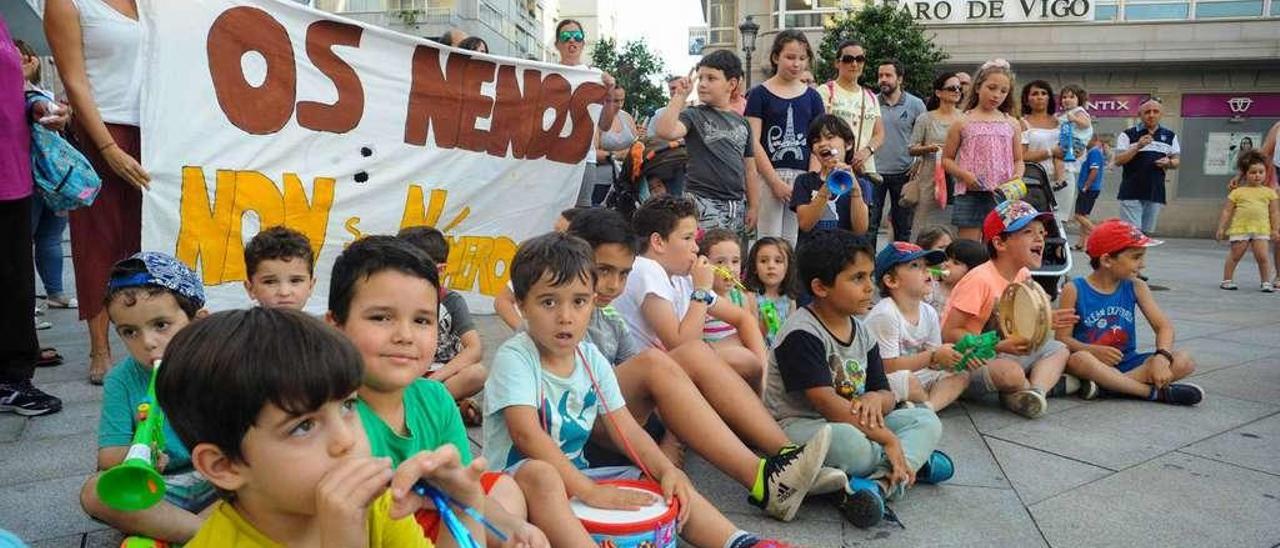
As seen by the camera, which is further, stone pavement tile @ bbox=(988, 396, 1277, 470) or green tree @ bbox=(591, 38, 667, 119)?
green tree @ bbox=(591, 38, 667, 119)

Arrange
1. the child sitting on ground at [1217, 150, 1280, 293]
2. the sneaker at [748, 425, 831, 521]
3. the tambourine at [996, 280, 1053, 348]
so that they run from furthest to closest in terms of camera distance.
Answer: the child sitting on ground at [1217, 150, 1280, 293] < the tambourine at [996, 280, 1053, 348] < the sneaker at [748, 425, 831, 521]

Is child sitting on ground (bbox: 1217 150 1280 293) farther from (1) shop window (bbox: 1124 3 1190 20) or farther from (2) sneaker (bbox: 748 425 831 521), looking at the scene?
(1) shop window (bbox: 1124 3 1190 20)

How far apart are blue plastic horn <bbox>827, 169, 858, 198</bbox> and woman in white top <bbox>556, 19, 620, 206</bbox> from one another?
5.88ft

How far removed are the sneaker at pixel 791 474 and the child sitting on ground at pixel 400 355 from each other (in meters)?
0.82

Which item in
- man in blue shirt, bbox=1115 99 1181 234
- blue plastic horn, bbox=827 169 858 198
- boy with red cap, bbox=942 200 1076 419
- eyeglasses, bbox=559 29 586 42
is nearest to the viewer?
boy with red cap, bbox=942 200 1076 419

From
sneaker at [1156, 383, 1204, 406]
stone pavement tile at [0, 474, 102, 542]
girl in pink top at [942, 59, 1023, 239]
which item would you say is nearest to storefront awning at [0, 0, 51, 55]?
stone pavement tile at [0, 474, 102, 542]

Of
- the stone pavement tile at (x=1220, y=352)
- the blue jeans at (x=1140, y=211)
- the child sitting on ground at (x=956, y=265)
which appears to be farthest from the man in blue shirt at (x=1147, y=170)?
the child sitting on ground at (x=956, y=265)

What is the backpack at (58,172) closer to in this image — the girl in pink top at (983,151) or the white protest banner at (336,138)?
the white protest banner at (336,138)

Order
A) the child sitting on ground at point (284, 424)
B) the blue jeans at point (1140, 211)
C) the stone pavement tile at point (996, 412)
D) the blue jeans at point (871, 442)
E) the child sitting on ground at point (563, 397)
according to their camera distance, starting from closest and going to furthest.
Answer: the child sitting on ground at point (284, 424)
the child sitting on ground at point (563, 397)
the blue jeans at point (871, 442)
the stone pavement tile at point (996, 412)
the blue jeans at point (1140, 211)

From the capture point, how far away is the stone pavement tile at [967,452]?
3.14 metres

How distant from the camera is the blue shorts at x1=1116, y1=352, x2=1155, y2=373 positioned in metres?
4.36

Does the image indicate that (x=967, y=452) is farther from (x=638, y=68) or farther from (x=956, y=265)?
(x=638, y=68)

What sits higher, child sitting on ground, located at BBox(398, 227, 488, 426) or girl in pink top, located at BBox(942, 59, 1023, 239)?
girl in pink top, located at BBox(942, 59, 1023, 239)

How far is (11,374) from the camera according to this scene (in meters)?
3.46
